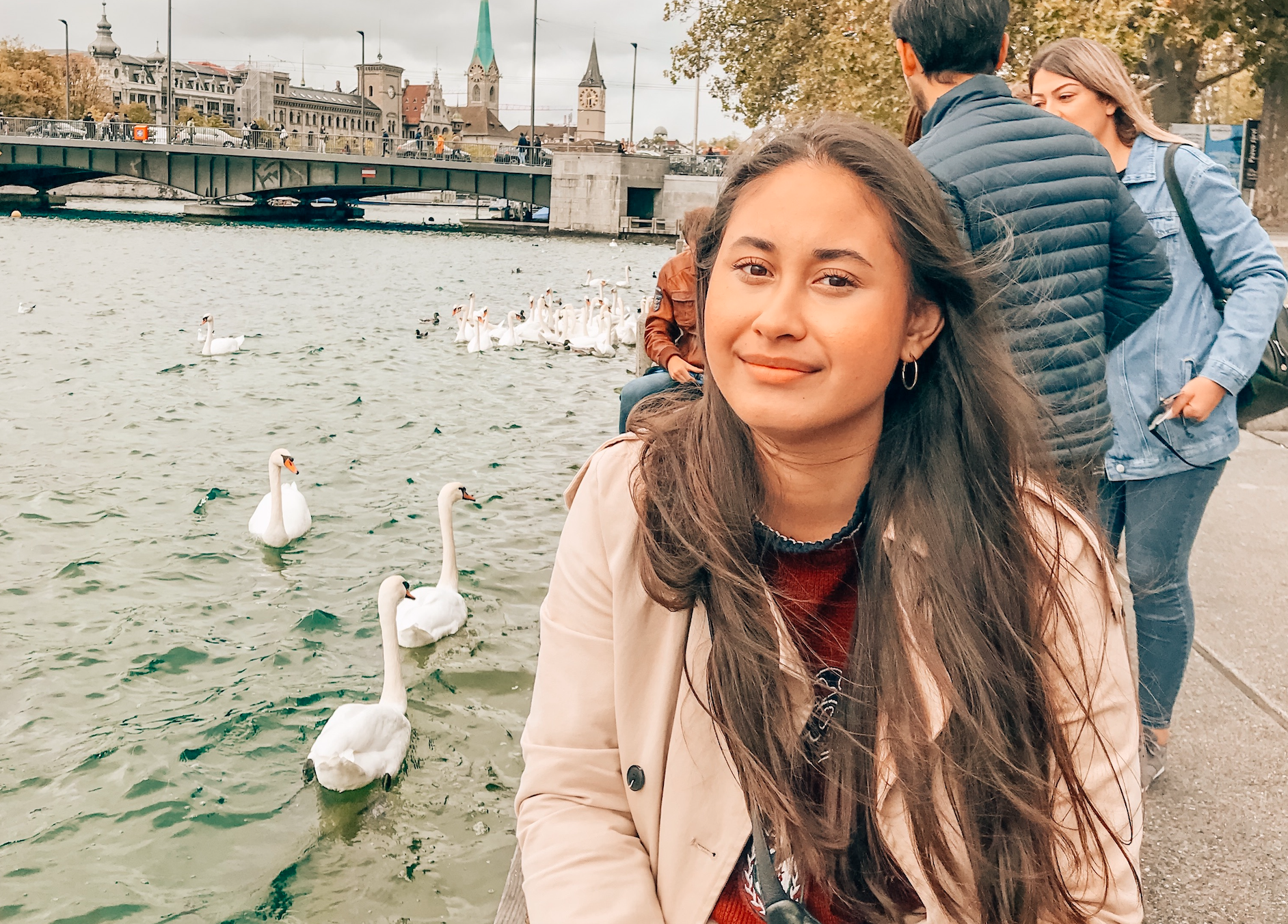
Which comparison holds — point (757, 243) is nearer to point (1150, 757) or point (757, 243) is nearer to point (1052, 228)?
point (1052, 228)

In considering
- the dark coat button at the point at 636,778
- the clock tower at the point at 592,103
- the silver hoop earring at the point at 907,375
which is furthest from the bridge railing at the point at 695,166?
the clock tower at the point at 592,103

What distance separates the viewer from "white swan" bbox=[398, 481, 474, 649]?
6.19 meters

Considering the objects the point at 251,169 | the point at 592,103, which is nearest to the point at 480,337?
the point at 251,169

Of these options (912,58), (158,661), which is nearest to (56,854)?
(158,661)

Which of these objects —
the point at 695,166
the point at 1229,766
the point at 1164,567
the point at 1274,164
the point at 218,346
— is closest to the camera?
the point at 1164,567

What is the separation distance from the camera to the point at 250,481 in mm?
9742

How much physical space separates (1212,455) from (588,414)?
10160 mm

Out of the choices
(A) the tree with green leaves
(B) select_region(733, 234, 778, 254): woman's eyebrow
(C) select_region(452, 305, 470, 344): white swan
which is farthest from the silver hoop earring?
(A) the tree with green leaves

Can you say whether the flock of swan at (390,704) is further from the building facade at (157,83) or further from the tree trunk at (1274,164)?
the building facade at (157,83)

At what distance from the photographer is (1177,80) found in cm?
2106

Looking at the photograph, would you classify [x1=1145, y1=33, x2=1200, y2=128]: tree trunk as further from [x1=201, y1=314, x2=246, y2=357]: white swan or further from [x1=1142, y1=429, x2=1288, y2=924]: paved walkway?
[x1=1142, y1=429, x2=1288, y2=924]: paved walkway

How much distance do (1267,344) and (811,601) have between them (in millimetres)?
2173

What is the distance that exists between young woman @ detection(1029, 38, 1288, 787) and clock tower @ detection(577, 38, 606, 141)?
130 m

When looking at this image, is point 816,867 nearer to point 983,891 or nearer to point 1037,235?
point 983,891
